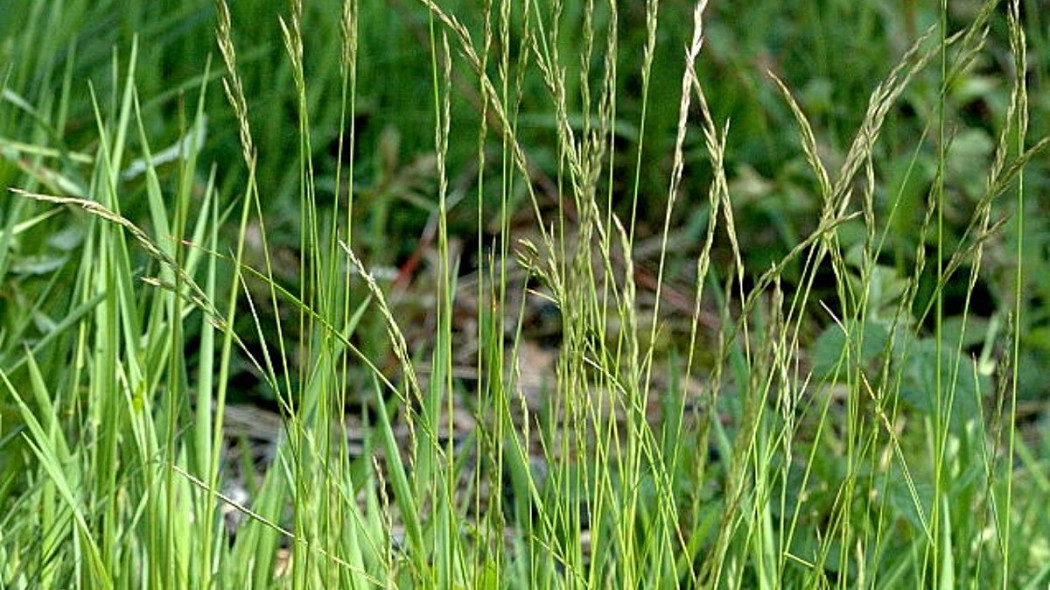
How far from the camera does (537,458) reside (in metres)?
2.56

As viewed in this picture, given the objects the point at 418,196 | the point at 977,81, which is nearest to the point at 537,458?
the point at 418,196

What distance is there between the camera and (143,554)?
158 cm

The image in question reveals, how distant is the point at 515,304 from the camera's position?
10.2ft

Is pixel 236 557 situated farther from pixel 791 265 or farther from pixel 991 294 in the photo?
pixel 991 294

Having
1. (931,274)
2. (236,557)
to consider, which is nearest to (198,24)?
(931,274)

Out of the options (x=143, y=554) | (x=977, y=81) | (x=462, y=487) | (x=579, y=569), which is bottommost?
(x=462, y=487)

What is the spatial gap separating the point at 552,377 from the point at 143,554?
1375mm

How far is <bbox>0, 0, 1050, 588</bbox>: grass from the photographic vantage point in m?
1.17

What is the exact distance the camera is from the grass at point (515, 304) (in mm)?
1172

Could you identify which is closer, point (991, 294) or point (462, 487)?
point (462, 487)

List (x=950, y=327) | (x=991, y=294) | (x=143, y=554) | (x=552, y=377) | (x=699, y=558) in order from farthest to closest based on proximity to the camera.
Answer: (x=991, y=294) < (x=552, y=377) < (x=950, y=327) < (x=699, y=558) < (x=143, y=554)

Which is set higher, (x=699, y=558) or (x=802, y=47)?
(x=802, y=47)

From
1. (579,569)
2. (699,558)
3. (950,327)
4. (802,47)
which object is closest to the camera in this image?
(579,569)

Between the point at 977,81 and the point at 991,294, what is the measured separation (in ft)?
1.28
